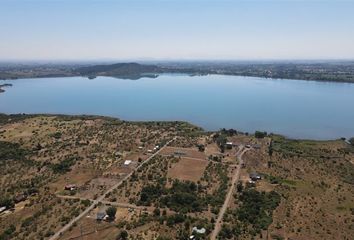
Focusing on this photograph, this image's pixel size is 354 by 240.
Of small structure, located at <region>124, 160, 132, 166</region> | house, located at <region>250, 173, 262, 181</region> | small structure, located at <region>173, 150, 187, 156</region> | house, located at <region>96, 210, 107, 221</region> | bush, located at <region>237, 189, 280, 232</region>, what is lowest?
bush, located at <region>237, 189, 280, 232</region>

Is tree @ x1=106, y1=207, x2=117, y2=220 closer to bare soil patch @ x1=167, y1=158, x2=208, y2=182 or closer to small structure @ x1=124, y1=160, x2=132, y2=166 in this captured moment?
bare soil patch @ x1=167, y1=158, x2=208, y2=182

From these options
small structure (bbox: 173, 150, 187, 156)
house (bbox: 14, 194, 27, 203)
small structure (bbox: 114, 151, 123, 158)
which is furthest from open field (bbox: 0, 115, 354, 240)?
small structure (bbox: 173, 150, 187, 156)

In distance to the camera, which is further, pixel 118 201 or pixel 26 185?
pixel 26 185

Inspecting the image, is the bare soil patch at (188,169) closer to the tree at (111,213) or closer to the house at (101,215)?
the tree at (111,213)

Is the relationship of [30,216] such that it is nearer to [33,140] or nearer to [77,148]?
[77,148]

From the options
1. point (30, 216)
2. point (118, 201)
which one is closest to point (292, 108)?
point (118, 201)
